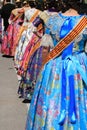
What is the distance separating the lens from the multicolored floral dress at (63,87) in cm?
425

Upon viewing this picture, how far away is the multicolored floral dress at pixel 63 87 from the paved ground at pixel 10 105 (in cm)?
163

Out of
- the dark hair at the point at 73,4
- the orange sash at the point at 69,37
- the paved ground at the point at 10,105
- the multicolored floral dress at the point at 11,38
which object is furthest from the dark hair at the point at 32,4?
the orange sash at the point at 69,37

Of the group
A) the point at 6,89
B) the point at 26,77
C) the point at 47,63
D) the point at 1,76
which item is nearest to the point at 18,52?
the point at 1,76

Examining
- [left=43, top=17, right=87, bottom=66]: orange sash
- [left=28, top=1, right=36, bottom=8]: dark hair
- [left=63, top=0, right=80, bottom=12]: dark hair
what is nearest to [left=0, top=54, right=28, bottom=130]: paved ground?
[left=28, top=1, right=36, bottom=8]: dark hair

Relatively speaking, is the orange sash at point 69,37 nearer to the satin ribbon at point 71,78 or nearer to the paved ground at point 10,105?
the satin ribbon at point 71,78

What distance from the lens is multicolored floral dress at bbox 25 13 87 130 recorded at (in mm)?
4254

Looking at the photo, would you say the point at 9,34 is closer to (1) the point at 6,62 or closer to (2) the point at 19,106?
(1) the point at 6,62

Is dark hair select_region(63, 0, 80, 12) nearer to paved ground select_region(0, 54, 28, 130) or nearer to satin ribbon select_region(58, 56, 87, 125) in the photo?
satin ribbon select_region(58, 56, 87, 125)

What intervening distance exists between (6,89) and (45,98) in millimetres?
4098

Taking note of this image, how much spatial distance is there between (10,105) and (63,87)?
9.76 feet

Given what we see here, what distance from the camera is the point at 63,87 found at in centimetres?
427

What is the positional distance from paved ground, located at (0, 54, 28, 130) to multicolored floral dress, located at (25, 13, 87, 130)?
1.63 meters

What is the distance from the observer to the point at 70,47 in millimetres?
4375

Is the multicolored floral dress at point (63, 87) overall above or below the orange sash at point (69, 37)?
below
